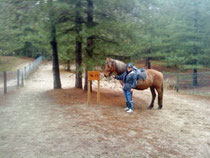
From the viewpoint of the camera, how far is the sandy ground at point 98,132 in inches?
161

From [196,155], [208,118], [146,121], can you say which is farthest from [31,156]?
[208,118]

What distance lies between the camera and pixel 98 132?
5.09 metres

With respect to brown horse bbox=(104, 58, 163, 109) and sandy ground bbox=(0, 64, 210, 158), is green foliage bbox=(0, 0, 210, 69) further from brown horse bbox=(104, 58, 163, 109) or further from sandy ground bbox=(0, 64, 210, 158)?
sandy ground bbox=(0, 64, 210, 158)

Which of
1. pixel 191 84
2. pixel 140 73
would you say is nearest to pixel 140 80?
pixel 140 73

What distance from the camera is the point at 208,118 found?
729 cm

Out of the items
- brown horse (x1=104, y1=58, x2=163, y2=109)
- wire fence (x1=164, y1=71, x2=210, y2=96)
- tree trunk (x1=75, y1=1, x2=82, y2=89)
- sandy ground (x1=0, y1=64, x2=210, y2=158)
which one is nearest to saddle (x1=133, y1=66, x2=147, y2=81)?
brown horse (x1=104, y1=58, x2=163, y2=109)

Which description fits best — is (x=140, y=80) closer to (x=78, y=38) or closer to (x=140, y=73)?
(x=140, y=73)

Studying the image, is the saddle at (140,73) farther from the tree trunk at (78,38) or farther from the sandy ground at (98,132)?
the tree trunk at (78,38)

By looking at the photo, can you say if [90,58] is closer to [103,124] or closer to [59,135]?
[103,124]

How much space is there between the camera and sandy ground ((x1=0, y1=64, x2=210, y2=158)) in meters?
4.09

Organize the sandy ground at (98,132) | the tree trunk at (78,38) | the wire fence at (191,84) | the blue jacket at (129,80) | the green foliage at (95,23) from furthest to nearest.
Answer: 1. the wire fence at (191,84)
2. the tree trunk at (78,38)
3. the green foliage at (95,23)
4. the blue jacket at (129,80)
5. the sandy ground at (98,132)

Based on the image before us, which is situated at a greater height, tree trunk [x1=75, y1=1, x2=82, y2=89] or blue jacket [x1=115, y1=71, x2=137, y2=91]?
tree trunk [x1=75, y1=1, x2=82, y2=89]

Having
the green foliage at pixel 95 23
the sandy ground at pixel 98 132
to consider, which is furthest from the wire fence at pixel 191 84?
the green foliage at pixel 95 23

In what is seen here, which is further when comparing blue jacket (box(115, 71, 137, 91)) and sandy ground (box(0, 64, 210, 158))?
blue jacket (box(115, 71, 137, 91))
